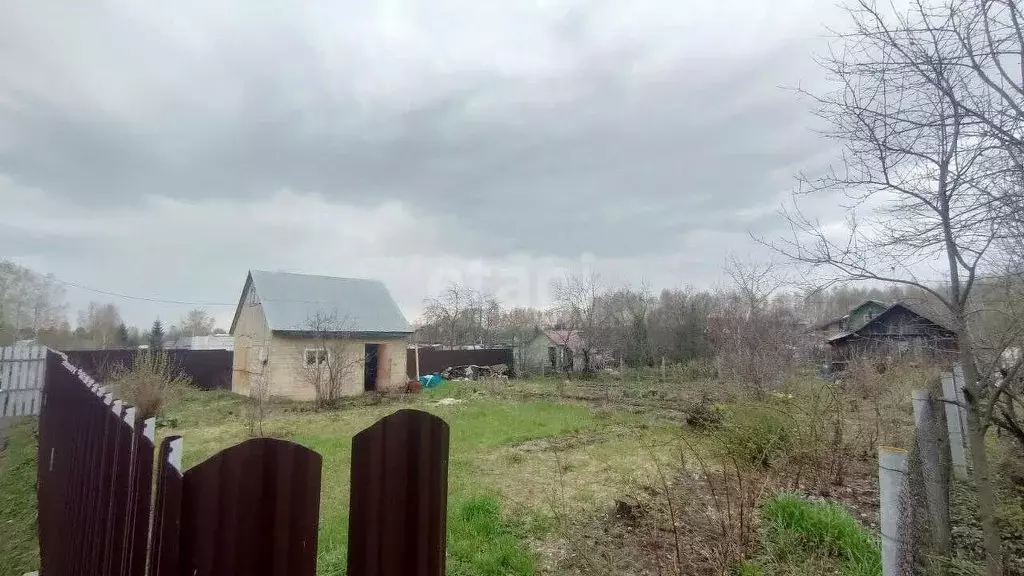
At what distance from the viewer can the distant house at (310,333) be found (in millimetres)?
16281

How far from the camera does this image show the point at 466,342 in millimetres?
40750

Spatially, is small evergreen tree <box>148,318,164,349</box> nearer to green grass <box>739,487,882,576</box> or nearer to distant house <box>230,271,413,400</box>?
distant house <box>230,271,413,400</box>

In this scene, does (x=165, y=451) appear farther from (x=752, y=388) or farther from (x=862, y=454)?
(x=752, y=388)

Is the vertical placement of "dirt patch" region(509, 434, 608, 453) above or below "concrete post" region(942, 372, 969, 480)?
below

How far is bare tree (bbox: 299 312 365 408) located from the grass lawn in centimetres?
86

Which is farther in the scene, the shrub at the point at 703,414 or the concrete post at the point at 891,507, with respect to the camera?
the shrub at the point at 703,414

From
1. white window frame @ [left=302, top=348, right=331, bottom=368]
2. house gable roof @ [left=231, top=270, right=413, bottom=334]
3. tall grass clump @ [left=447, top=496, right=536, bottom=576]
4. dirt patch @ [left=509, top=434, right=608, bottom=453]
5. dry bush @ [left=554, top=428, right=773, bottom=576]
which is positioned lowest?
dirt patch @ [left=509, top=434, right=608, bottom=453]

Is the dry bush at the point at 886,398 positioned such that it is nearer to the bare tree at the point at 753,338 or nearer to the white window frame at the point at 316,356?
the bare tree at the point at 753,338

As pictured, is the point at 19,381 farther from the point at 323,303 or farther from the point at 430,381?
the point at 430,381

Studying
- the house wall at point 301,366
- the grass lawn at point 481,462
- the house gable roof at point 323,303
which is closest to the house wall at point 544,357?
the house gable roof at point 323,303

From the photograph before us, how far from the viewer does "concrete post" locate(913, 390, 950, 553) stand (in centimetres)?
306

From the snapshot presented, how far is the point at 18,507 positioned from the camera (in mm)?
5020

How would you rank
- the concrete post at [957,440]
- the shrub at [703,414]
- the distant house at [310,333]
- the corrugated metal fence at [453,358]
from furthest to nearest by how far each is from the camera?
1. the corrugated metal fence at [453,358]
2. the distant house at [310,333]
3. the shrub at [703,414]
4. the concrete post at [957,440]

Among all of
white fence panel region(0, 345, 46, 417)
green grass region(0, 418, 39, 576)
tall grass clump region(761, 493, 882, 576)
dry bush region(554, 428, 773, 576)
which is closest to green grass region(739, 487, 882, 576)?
tall grass clump region(761, 493, 882, 576)
